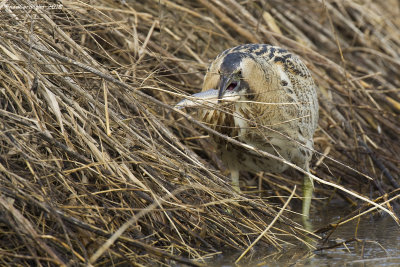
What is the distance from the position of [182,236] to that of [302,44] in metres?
2.97

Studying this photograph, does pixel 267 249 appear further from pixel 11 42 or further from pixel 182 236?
pixel 11 42

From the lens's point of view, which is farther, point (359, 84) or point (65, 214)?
point (359, 84)

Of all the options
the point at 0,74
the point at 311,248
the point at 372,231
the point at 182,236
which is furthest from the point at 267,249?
the point at 0,74

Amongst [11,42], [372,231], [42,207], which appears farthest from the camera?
[372,231]

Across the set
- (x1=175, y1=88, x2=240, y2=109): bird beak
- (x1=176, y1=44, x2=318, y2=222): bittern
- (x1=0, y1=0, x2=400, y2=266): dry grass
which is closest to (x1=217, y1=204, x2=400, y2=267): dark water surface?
(x1=0, y1=0, x2=400, y2=266): dry grass

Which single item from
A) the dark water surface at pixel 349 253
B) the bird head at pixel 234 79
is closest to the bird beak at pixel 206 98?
the bird head at pixel 234 79

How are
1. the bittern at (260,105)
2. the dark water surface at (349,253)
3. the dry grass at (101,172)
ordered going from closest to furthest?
the dry grass at (101,172), the dark water surface at (349,253), the bittern at (260,105)

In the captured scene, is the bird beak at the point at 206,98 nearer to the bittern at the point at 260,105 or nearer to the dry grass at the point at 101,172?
the bittern at the point at 260,105

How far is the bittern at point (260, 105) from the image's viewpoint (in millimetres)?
3641

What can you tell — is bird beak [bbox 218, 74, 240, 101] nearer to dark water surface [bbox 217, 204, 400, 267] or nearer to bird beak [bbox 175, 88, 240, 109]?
bird beak [bbox 175, 88, 240, 109]

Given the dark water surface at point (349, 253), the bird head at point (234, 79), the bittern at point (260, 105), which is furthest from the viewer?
the bittern at point (260, 105)

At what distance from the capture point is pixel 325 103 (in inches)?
206

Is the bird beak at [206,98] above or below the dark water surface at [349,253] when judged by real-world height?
above

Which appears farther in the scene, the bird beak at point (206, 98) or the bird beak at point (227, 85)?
the bird beak at point (227, 85)
